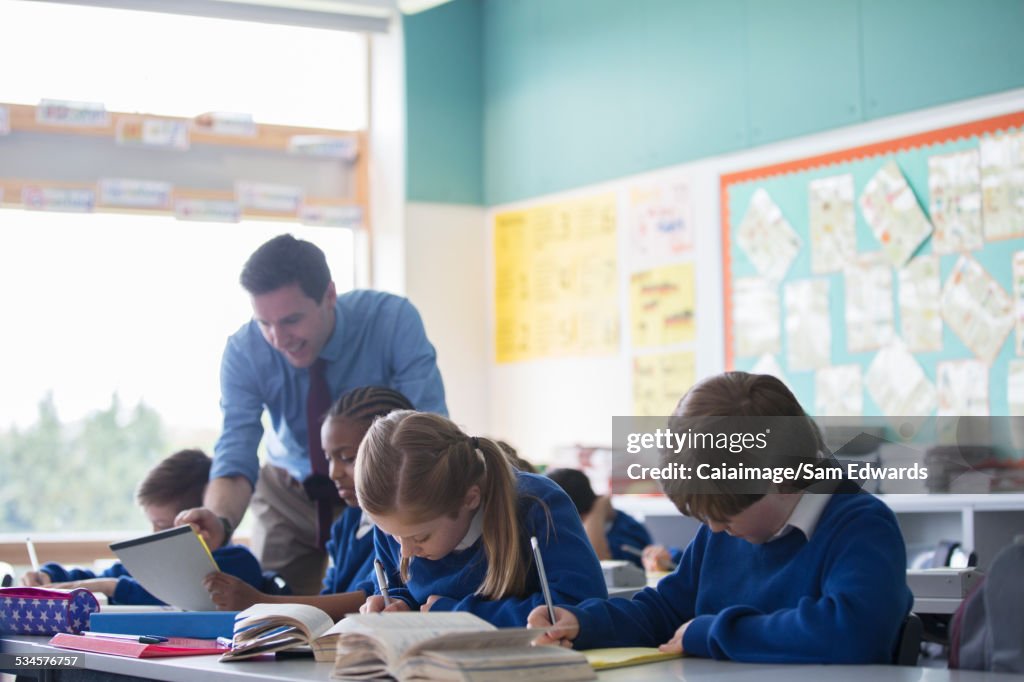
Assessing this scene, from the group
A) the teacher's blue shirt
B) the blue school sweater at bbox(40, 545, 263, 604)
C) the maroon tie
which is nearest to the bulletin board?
the teacher's blue shirt

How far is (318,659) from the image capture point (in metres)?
1.74

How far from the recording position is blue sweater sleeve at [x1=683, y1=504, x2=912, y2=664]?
5.22ft

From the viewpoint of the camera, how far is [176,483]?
311cm

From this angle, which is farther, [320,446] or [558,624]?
[320,446]

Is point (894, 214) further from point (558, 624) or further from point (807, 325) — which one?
point (558, 624)

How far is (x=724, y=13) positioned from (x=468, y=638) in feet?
11.6

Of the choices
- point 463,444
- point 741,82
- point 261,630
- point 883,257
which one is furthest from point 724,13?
point 261,630

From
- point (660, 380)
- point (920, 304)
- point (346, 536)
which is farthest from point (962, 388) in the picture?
point (346, 536)

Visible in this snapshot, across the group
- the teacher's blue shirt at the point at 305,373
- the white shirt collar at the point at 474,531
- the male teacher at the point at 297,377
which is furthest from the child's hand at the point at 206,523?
the white shirt collar at the point at 474,531

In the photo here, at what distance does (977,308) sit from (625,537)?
1.23 meters

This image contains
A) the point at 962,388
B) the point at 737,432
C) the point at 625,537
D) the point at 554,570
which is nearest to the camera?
the point at 737,432

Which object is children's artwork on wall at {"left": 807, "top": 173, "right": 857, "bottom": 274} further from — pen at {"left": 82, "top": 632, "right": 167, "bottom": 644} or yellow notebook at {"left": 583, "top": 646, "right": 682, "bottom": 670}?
pen at {"left": 82, "top": 632, "right": 167, "bottom": 644}

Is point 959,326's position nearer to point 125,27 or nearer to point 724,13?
point 724,13

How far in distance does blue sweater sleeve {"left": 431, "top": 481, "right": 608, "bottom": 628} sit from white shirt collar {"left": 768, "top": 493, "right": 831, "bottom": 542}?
12.7 inches
